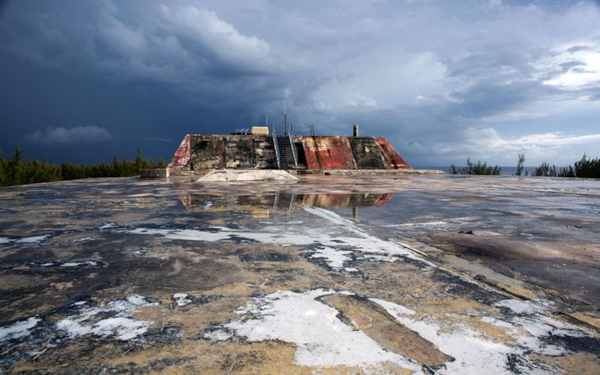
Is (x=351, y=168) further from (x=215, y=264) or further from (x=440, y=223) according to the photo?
(x=215, y=264)

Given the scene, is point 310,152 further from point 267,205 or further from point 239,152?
point 267,205

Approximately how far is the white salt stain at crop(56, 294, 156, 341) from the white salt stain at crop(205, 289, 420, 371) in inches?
13.2

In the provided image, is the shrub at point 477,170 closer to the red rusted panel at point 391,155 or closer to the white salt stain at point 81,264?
the red rusted panel at point 391,155

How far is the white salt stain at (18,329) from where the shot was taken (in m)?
1.47

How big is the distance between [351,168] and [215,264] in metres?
16.2

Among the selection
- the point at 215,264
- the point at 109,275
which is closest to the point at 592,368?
the point at 215,264

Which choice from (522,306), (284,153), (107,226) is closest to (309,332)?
(522,306)

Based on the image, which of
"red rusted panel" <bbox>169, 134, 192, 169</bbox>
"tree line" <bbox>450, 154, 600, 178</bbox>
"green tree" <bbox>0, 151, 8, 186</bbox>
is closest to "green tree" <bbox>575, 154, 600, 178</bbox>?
"tree line" <bbox>450, 154, 600, 178</bbox>

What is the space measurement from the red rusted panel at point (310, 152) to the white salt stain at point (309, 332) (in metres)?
16.1

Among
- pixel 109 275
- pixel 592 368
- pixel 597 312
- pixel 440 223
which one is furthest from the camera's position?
pixel 440 223

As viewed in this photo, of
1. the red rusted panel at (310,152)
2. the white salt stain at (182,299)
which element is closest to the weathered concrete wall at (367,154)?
the red rusted panel at (310,152)

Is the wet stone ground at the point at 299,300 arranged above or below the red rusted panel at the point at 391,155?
below

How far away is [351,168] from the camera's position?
717 inches

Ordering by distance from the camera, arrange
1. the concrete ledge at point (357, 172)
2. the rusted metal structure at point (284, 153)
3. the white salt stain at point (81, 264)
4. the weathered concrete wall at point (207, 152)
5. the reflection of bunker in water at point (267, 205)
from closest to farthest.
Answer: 1. the white salt stain at point (81, 264)
2. the reflection of bunker in water at point (267, 205)
3. the concrete ledge at point (357, 172)
4. the weathered concrete wall at point (207, 152)
5. the rusted metal structure at point (284, 153)
